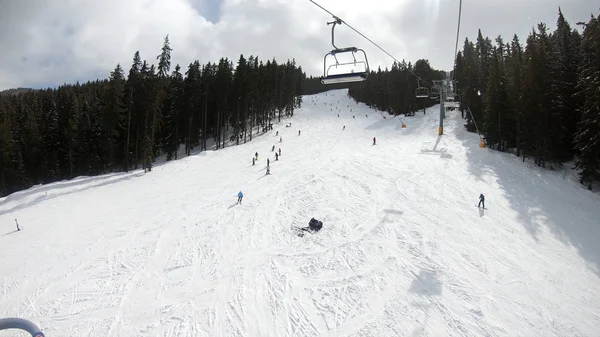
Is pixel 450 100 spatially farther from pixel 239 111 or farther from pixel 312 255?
pixel 239 111

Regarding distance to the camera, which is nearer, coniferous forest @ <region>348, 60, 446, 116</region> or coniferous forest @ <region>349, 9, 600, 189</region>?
coniferous forest @ <region>349, 9, 600, 189</region>

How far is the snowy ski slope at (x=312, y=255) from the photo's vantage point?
32.5ft

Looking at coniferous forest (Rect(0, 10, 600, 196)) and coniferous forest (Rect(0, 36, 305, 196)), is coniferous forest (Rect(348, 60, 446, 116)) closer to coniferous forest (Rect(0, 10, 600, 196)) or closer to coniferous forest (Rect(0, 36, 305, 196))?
coniferous forest (Rect(0, 10, 600, 196))

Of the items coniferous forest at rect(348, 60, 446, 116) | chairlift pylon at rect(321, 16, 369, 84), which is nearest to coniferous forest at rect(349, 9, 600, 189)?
chairlift pylon at rect(321, 16, 369, 84)

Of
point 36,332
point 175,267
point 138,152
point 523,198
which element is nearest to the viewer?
point 36,332

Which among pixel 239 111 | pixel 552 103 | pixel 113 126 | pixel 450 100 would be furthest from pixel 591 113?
pixel 113 126

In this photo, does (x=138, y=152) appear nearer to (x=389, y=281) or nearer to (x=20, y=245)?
(x=20, y=245)

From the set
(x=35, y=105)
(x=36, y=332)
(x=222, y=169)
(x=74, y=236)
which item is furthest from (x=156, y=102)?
(x=35, y=105)

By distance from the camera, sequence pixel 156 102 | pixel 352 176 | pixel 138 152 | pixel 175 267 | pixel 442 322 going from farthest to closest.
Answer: pixel 138 152
pixel 156 102
pixel 352 176
pixel 175 267
pixel 442 322

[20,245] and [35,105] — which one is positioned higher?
[35,105]

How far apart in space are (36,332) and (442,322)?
10327 millimetres

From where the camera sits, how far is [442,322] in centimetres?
953

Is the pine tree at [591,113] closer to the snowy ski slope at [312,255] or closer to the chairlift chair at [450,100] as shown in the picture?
the snowy ski slope at [312,255]

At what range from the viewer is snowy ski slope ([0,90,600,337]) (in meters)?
9.91
